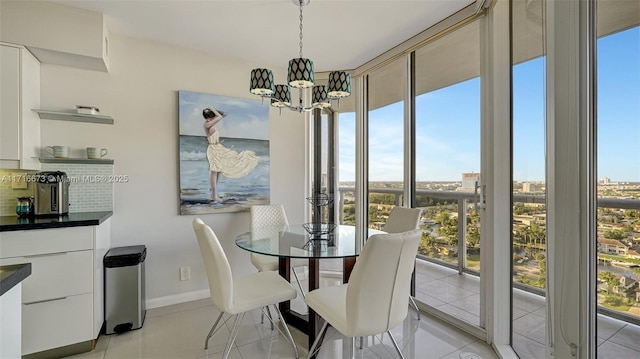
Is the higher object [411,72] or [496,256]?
[411,72]

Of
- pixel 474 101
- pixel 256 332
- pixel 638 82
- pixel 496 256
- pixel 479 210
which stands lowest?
pixel 256 332

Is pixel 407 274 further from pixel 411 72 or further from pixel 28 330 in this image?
pixel 28 330

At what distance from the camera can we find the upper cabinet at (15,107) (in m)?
2.02

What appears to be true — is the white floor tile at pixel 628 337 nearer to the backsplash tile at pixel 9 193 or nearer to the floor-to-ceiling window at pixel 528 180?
the floor-to-ceiling window at pixel 528 180

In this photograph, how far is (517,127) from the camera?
1.84 m

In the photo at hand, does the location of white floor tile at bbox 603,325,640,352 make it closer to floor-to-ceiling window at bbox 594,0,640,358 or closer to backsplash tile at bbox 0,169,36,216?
floor-to-ceiling window at bbox 594,0,640,358

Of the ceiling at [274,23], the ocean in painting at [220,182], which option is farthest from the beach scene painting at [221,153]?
the ceiling at [274,23]

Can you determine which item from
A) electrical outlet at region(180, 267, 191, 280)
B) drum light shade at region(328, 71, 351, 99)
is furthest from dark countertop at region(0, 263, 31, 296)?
electrical outlet at region(180, 267, 191, 280)

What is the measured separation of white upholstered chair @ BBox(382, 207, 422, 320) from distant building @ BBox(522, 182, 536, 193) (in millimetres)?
869

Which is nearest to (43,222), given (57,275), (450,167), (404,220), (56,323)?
(57,275)

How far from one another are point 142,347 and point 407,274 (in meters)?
1.99

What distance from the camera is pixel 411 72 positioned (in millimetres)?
2826

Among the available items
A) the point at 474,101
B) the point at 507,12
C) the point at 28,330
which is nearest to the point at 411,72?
the point at 474,101

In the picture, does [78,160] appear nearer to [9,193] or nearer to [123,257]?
Result: [9,193]
